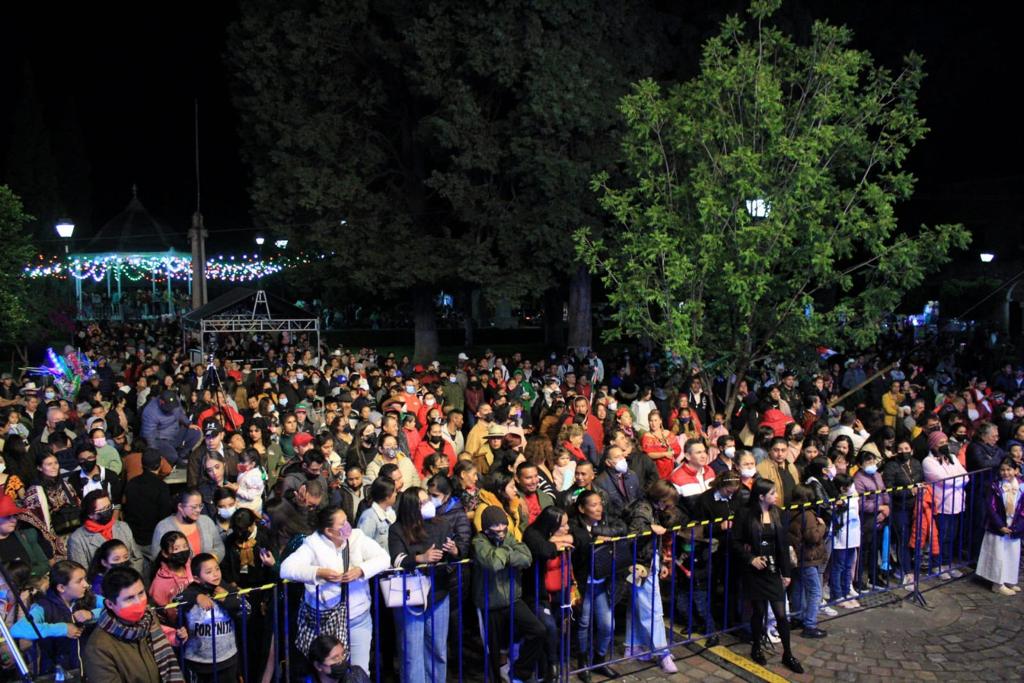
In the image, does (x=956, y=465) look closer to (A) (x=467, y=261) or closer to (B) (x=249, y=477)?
(B) (x=249, y=477)

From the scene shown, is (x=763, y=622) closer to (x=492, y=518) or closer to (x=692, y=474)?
(x=692, y=474)

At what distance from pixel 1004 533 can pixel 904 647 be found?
2102 millimetres

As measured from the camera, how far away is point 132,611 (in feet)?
15.6

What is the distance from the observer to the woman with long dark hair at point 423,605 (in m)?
6.17

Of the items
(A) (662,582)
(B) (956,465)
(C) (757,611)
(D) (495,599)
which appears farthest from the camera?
(B) (956,465)

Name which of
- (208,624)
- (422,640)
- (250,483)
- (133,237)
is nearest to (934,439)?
(422,640)

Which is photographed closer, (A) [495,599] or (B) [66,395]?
(A) [495,599]

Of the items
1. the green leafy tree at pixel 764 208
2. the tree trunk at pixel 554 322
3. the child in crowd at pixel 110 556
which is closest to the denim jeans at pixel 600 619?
the child in crowd at pixel 110 556

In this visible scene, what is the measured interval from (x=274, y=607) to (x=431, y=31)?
19649 mm

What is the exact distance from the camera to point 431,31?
74.7 feet

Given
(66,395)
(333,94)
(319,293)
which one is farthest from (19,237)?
(319,293)

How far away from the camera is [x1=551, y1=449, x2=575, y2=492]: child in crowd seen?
8734 millimetres

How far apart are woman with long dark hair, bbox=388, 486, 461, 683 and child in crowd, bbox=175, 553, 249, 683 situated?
112 centimetres

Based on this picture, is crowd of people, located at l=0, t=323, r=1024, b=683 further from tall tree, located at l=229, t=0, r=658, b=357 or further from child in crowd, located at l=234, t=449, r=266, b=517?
tall tree, located at l=229, t=0, r=658, b=357
